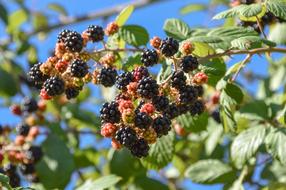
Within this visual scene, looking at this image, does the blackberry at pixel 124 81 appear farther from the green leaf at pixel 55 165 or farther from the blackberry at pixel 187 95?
the green leaf at pixel 55 165

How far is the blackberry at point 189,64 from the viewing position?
3693 mm

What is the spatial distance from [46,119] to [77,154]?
1.48 feet

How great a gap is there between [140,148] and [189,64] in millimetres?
589

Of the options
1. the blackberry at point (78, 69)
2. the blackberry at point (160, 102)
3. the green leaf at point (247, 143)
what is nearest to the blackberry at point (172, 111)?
the blackberry at point (160, 102)

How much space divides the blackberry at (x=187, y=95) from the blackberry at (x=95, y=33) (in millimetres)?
761

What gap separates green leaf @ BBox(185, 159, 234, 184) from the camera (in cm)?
516

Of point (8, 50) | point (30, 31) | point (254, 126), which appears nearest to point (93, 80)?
point (254, 126)

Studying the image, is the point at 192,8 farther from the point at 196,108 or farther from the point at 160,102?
the point at 160,102

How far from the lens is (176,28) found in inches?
179

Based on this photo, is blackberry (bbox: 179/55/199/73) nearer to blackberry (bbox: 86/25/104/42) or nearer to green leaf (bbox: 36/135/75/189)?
blackberry (bbox: 86/25/104/42)

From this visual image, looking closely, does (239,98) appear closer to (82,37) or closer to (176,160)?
(82,37)

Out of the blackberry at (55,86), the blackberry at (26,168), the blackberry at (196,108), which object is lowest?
the blackberry at (196,108)

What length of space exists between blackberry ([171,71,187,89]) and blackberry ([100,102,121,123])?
14.1 inches

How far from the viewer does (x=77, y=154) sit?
610 centimetres
